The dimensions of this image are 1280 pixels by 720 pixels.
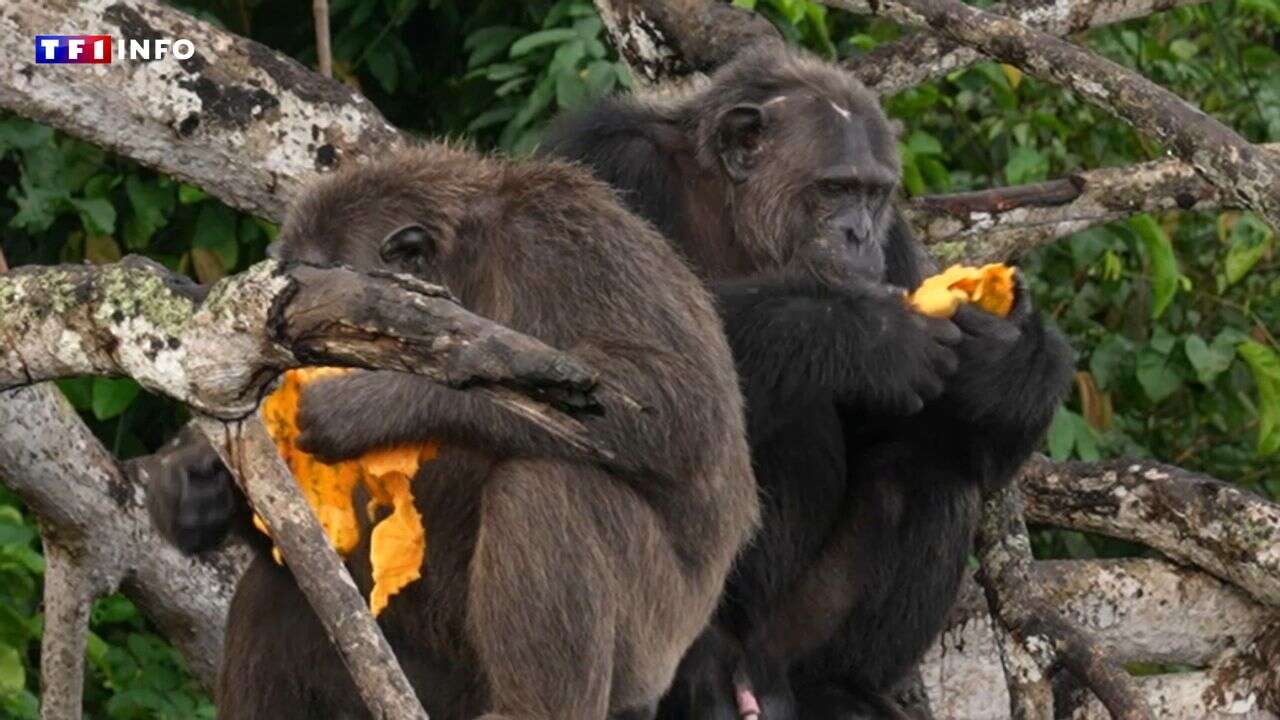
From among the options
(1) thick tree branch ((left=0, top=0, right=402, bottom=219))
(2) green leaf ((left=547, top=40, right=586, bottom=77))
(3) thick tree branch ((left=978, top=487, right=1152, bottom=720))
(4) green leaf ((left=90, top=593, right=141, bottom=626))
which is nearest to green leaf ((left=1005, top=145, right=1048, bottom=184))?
(2) green leaf ((left=547, top=40, right=586, bottom=77))

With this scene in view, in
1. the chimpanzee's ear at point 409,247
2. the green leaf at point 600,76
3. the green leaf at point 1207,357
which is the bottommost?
the green leaf at point 1207,357

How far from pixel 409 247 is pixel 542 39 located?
2.18 meters

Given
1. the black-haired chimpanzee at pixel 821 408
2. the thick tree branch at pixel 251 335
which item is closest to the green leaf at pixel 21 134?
the black-haired chimpanzee at pixel 821 408

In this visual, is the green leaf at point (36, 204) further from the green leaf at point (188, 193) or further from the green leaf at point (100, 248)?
the green leaf at point (188, 193)

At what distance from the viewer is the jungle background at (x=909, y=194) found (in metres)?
7.00

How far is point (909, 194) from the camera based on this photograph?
7414 millimetres

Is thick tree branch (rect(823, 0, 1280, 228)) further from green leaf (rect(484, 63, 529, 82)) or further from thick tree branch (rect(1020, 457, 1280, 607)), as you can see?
green leaf (rect(484, 63, 529, 82))

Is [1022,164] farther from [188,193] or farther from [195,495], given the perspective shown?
[195,495]

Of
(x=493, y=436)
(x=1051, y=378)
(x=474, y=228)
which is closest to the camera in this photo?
(x=493, y=436)

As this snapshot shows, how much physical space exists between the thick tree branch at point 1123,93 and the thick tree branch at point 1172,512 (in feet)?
4.27

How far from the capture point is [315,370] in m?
4.98

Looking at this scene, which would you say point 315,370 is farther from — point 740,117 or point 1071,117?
point 1071,117

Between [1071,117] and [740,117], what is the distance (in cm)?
322

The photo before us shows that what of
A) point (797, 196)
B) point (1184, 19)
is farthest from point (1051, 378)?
point (1184, 19)
